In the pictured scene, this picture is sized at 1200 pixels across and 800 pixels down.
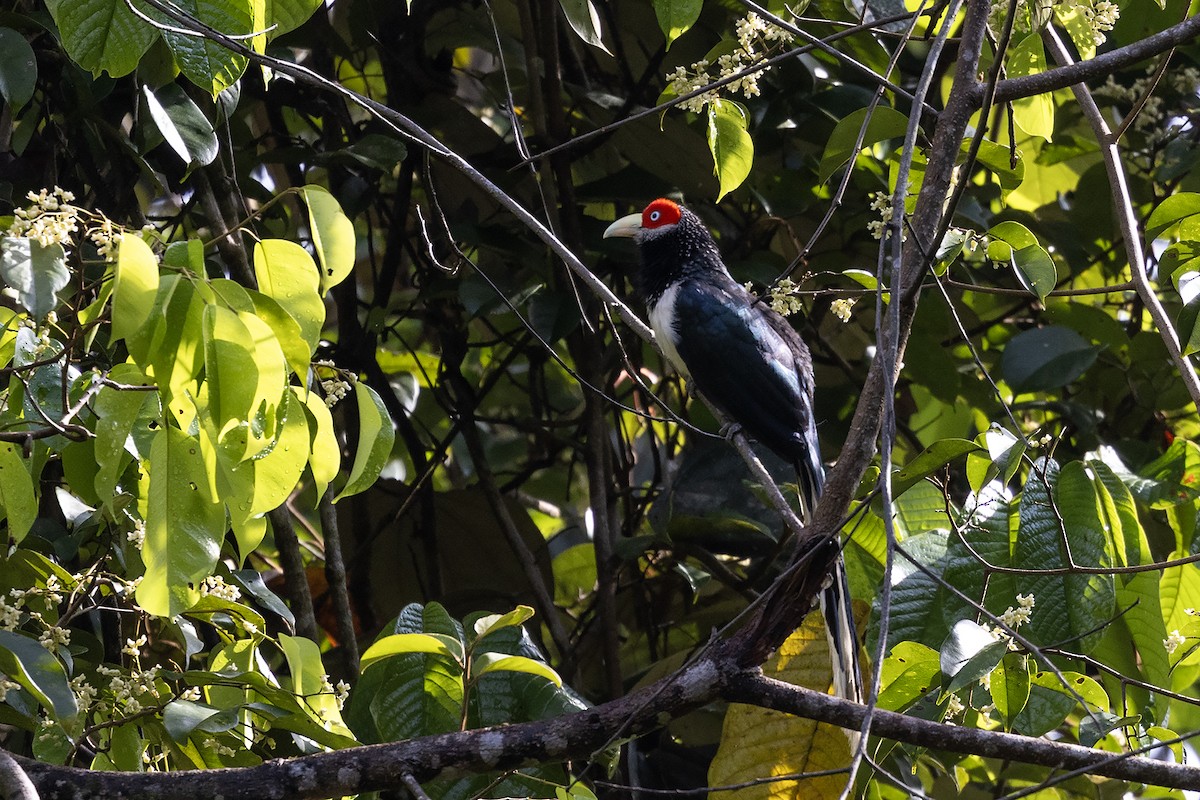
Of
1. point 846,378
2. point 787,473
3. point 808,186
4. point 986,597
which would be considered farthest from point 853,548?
point 846,378

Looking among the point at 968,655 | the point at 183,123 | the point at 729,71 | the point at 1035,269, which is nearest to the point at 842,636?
the point at 968,655

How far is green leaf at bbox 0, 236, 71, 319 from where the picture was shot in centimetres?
150

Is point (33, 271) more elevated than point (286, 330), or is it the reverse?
point (33, 271)

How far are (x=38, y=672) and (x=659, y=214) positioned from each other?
2.93 meters

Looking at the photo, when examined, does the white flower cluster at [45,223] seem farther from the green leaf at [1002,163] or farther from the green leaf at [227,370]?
the green leaf at [1002,163]

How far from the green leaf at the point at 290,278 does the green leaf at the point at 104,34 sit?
0.52 metres

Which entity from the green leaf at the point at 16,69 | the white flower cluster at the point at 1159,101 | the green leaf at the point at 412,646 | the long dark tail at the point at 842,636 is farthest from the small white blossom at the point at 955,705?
the white flower cluster at the point at 1159,101

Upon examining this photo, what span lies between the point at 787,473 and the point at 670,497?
61cm

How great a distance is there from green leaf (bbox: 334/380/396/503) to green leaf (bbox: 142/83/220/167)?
2.97 ft

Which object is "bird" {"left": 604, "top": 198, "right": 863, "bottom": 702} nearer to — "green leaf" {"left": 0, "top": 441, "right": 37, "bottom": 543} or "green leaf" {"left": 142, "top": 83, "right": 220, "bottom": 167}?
"green leaf" {"left": 142, "top": 83, "right": 220, "bottom": 167}

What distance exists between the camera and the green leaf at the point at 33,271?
1.50 meters

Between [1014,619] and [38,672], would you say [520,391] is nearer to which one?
[1014,619]

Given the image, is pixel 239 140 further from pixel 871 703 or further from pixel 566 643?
pixel 871 703

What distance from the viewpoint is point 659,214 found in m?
4.30
